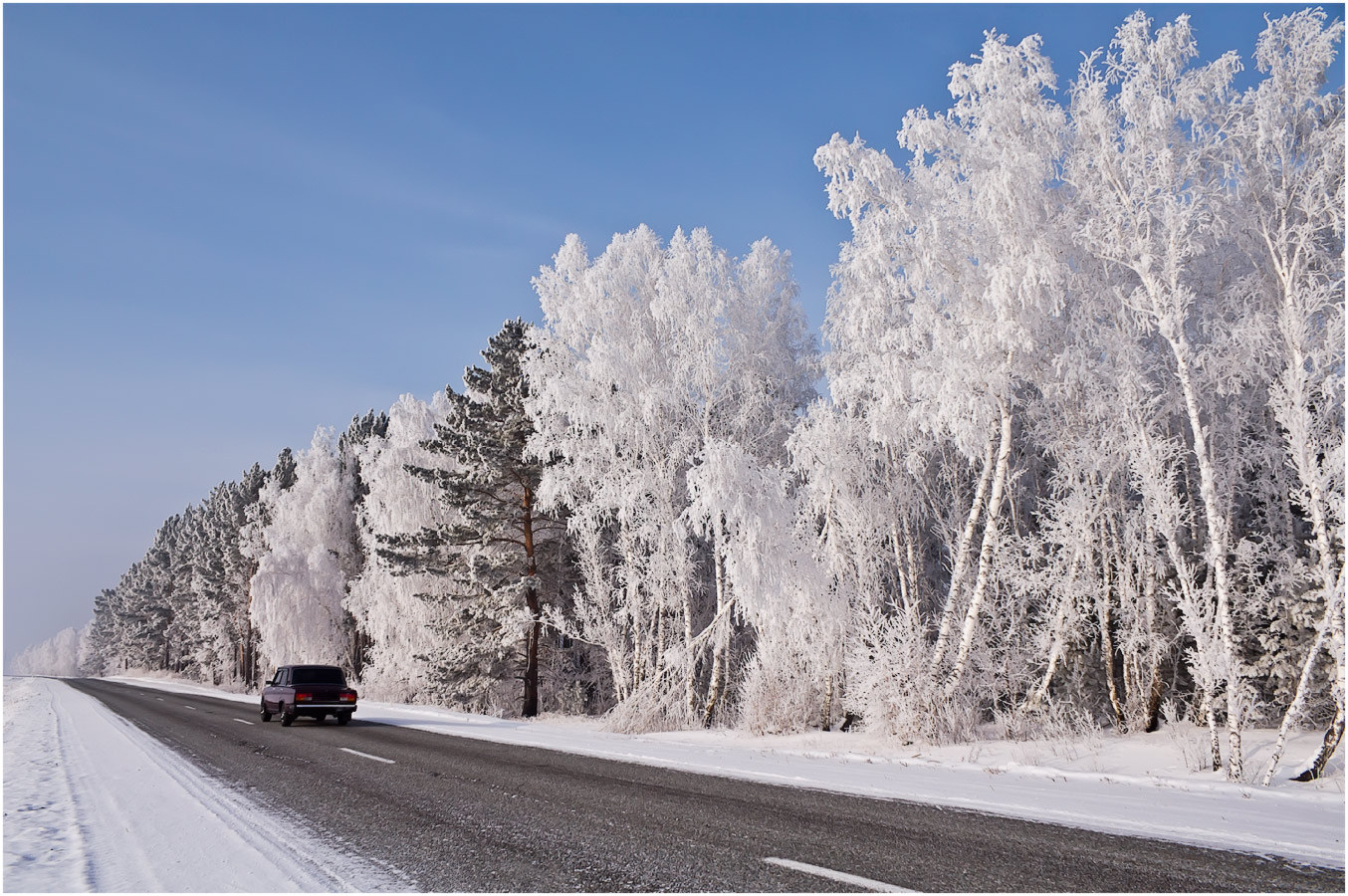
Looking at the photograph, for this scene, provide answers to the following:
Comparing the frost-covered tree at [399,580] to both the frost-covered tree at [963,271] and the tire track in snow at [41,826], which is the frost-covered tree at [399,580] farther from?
the frost-covered tree at [963,271]

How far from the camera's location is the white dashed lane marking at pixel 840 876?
5043 mm

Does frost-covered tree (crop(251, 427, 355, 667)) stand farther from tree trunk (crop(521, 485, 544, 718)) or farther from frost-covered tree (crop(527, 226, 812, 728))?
frost-covered tree (crop(527, 226, 812, 728))

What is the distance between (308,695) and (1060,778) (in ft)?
58.6

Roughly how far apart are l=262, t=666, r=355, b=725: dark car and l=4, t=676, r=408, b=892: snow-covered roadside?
768 cm

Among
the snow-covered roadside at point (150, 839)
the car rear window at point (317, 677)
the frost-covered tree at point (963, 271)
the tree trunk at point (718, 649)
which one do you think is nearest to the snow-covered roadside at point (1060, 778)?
the tree trunk at point (718, 649)

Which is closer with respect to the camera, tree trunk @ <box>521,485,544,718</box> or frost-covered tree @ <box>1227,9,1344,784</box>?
frost-covered tree @ <box>1227,9,1344,784</box>

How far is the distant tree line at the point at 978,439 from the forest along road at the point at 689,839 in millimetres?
6043

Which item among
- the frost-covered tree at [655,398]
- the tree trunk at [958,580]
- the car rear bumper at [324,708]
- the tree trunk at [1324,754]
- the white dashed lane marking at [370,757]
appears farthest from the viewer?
the frost-covered tree at [655,398]

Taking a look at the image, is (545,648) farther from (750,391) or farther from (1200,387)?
(1200,387)

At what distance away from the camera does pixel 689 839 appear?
6.61 metres

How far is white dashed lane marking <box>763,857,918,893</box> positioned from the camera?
16.5 ft

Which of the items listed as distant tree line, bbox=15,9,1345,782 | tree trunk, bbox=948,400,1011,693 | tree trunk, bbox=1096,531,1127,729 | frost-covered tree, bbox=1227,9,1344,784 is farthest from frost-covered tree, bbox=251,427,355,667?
frost-covered tree, bbox=1227,9,1344,784

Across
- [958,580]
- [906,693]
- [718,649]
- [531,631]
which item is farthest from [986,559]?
[531,631]

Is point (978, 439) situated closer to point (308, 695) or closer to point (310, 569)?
point (308, 695)
